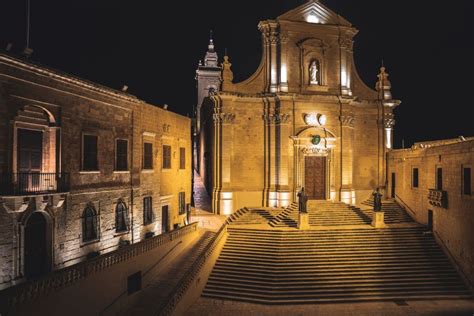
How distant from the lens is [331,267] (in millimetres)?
17516

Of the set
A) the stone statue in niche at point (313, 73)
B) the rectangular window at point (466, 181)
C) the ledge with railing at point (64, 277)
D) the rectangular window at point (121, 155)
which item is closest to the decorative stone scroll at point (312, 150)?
the stone statue in niche at point (313, 73)

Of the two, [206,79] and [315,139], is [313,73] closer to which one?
[315,139]

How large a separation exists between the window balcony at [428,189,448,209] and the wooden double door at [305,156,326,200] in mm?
7482

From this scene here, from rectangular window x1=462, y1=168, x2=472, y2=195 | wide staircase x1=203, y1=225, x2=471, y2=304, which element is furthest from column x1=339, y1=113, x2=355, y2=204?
rectangular window x1=462, y1=168, x2=472, y2=195

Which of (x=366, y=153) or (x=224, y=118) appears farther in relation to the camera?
(x=366, y=153)

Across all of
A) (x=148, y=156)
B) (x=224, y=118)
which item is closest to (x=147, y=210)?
(x=148, y=156)

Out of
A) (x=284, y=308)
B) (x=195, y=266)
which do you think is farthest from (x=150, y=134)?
(x=284, y=308)

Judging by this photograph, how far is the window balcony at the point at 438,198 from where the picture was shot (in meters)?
19.4

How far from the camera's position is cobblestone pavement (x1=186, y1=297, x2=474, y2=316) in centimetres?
1433

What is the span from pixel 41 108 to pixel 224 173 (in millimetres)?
13819

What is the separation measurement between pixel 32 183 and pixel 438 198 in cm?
2021

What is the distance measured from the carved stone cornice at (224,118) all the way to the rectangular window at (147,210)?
8115 mm

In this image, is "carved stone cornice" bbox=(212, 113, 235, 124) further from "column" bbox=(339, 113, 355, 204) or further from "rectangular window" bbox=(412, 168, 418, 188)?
"rectangular window" bbox=(412, 168, 418, 188)

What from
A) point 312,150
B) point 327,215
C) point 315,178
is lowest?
point 327,215
